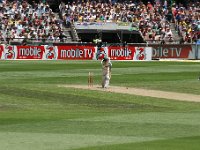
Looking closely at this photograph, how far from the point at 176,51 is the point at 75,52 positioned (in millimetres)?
11199

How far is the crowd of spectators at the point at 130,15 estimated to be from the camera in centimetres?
7456

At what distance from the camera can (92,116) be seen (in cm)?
2250

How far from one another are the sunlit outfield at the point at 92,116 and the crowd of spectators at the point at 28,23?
2670 centimetres

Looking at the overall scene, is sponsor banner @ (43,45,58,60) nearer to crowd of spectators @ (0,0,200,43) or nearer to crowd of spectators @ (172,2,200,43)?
crowd of spectators @ (0,0,200,43)

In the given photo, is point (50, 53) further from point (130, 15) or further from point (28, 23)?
point (130, 15)

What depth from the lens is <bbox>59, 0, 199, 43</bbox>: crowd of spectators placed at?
7456 centimetres

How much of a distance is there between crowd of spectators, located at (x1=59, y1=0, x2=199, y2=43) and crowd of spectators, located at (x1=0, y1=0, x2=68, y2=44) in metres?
2.20

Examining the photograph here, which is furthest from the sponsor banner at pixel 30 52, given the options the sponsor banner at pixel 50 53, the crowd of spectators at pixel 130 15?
the crowd of spectators at pixel 130 15

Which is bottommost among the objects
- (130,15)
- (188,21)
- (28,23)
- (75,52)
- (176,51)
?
(176,51)

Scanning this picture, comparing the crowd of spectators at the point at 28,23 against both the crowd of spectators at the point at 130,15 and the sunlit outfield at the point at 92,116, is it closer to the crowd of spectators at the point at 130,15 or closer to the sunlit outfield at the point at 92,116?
the crowd of spectators at the point at 130,15

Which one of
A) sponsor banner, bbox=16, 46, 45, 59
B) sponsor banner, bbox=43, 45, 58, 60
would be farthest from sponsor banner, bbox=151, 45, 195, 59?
sponsor banner, bbox=16, 46, 45, 59

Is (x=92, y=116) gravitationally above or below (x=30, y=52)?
above

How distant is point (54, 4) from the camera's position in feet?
255

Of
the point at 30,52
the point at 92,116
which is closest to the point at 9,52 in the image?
the point at 30,52
